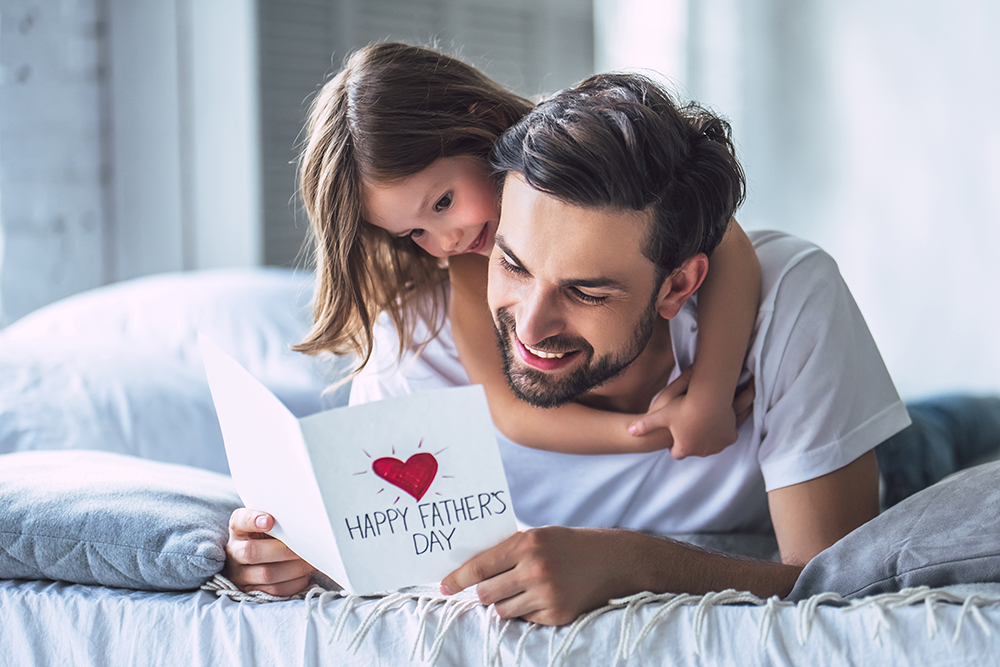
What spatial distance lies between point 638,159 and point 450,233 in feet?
1.07

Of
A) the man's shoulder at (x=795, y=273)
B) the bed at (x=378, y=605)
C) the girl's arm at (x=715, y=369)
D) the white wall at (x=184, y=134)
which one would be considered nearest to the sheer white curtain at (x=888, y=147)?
the white wall at (x=184, y=134)

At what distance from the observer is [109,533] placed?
0.89 m

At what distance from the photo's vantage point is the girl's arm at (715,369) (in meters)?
1.08

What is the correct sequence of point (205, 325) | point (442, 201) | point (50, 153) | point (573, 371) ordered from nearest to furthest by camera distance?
point (573, 371) < point (442, 201) < point (205, 325) < point (50, 153)

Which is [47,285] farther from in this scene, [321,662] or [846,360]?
[846,360]

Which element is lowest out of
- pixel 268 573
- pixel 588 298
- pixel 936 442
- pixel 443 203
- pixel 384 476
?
pixel 936 442

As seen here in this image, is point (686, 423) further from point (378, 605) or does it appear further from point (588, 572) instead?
point (378, 605)

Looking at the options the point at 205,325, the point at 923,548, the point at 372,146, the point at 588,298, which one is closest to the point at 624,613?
the point at 923,548

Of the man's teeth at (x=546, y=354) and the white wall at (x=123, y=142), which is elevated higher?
the white wall at (x=123, y=142)

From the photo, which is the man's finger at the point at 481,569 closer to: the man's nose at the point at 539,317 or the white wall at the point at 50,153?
the man's nose at the point at 539,317

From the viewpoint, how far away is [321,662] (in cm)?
81

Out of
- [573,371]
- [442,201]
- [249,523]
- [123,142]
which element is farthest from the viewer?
[123,142]

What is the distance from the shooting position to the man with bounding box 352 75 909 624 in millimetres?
1013

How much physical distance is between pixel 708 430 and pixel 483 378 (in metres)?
0.37
